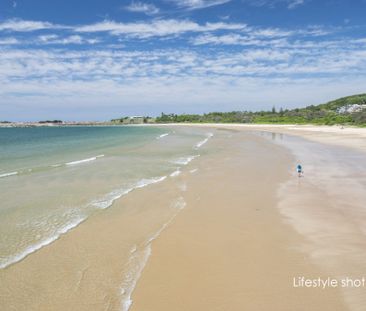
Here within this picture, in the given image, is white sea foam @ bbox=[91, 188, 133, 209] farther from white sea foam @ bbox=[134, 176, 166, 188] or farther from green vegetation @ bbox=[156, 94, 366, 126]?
green vegetation @ bbox=[156, 94, 366, 126]

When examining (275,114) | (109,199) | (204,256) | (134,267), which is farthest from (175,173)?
(275,114)

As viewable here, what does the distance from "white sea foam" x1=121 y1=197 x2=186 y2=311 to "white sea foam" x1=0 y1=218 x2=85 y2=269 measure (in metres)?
2.12

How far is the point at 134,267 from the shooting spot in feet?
22.3

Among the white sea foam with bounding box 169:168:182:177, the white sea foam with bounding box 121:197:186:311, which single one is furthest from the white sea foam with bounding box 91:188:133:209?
the white sea foam with bounding box 169:168:182:177

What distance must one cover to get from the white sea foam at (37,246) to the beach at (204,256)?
0.18 metres

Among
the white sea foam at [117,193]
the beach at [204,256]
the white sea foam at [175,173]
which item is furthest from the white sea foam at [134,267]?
the white sea foam at [175,173]

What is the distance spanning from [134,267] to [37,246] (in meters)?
2.66

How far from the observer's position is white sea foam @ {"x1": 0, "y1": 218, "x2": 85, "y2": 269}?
713cm

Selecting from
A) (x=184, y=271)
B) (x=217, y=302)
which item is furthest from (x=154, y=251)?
(x=217, y=302)

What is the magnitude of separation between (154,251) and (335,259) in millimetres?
3695

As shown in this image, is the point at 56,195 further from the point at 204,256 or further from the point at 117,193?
the point at 204,256

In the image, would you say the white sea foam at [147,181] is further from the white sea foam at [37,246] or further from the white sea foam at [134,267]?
the white sea foam at [134,267]

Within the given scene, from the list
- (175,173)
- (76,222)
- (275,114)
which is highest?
(275,114)

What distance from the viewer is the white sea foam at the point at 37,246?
7.13 meters
